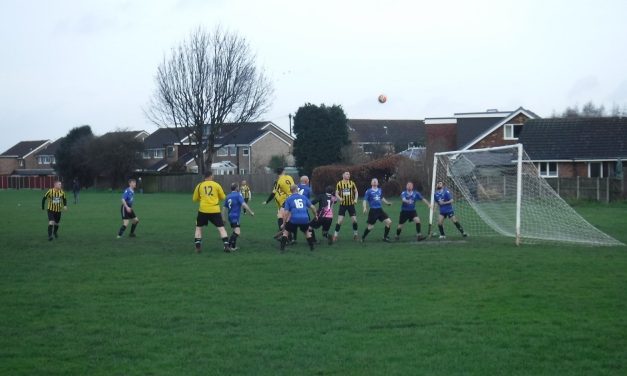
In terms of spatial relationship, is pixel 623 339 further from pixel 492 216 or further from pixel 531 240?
pixel 492 216

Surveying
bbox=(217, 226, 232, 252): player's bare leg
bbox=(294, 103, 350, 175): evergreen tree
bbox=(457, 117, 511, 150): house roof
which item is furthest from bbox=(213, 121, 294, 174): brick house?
bbox=(217, 226, 232, 252): player's bare leg

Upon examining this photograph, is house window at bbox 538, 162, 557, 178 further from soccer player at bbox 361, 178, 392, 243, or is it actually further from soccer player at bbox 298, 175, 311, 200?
soccer player at bbox 298, 175, 311, 200

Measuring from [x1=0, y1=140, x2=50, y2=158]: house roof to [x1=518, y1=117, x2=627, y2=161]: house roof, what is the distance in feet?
326

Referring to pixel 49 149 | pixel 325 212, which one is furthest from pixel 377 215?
pixel 49 149

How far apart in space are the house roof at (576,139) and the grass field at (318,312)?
98.1ft

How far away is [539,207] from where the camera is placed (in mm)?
20062

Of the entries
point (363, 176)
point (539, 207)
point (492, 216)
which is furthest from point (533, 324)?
point (363, 176)

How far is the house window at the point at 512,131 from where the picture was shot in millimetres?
50500

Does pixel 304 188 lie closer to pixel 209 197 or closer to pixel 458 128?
pixel 209 197

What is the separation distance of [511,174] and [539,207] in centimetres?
597

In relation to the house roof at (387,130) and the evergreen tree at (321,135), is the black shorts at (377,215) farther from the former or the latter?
the house roof at (387,130)

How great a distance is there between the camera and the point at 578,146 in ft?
148

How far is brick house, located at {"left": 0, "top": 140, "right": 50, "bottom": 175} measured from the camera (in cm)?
12344

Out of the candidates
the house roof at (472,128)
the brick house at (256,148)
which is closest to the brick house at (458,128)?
the house roof at (472,128)
